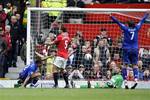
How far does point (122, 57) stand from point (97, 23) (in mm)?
1296

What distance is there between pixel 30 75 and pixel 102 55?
1848 mm

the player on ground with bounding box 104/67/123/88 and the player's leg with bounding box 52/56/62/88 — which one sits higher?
the player's leg with bounding box 52/56/62/88

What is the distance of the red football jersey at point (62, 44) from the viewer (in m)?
Result: 13.6

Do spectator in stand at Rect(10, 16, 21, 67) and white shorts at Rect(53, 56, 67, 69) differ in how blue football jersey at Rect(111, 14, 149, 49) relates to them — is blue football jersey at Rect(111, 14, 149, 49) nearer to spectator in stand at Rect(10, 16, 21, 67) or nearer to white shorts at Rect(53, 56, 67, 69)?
white shorts at Rect(53, 56, 67, 69)

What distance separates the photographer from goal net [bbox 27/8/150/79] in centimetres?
1407

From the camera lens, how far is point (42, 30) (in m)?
14.3

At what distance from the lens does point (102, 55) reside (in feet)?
45.8

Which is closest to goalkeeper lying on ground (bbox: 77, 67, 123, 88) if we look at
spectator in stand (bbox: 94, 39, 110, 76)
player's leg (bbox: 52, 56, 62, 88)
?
spectator in stand (bbox: 94, 39, 110, 76)

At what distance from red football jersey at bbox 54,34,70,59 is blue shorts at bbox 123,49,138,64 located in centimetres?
146

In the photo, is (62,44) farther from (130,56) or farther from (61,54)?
(130,56)

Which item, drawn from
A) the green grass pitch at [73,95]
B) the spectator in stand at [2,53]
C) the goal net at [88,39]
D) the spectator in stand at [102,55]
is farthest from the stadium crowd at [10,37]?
the green grass pitch at [73,95]

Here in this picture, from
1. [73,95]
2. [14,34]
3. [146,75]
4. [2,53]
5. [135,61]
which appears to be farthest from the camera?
[14,34]

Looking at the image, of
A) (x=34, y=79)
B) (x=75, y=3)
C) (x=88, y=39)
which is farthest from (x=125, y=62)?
(x=75, y=3)

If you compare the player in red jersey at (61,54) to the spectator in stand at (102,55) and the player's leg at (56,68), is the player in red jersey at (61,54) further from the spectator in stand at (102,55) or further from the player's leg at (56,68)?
the spectator in stand at (102,55)
